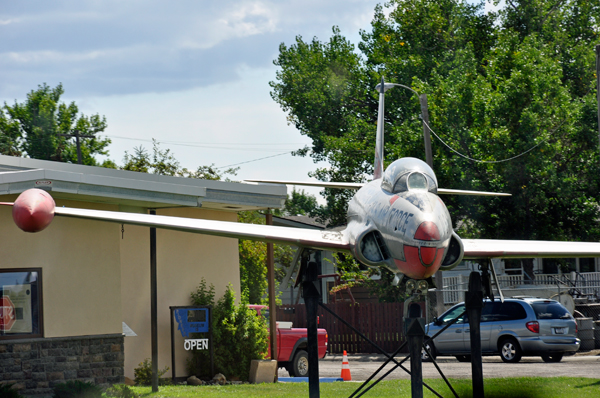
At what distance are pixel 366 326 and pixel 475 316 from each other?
19.0 metres

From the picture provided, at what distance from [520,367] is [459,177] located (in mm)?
8373

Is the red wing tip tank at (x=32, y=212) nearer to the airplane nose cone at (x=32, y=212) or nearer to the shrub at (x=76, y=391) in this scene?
the airplane nose cone at (x=32, y=212)

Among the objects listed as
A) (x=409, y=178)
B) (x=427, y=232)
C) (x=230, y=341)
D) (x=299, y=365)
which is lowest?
(x=299, y=365)

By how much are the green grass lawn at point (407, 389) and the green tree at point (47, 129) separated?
38.2m

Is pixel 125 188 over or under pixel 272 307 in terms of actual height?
over

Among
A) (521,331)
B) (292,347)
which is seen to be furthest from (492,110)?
(292,347)

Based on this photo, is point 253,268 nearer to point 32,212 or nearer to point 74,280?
point 74,280

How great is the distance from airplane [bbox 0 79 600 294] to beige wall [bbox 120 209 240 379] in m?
6.53

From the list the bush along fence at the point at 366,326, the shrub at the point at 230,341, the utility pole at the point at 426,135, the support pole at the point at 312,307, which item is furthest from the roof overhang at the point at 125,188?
the bush along fence at the point at 366,326

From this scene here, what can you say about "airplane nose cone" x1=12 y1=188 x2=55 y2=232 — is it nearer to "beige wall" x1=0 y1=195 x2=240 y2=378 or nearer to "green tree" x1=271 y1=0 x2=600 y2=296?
"beige wall" x1=0 y1=195 x2=240 y2=378

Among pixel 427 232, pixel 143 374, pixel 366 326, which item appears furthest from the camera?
pixel 366 326

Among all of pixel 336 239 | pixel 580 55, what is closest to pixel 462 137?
pixel 580 55

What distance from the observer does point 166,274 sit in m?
15.7

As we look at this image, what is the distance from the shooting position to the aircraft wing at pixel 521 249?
8.60 metres
